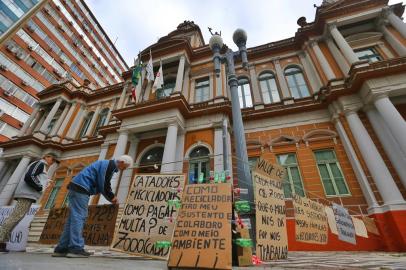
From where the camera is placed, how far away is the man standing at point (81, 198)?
302 centimetres

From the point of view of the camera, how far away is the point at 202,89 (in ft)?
44.2

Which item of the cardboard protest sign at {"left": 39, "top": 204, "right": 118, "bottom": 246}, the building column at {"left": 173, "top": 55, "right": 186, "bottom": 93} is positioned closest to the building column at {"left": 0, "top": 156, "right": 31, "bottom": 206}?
the cardboard protest sign at {"left": 39, "top": 204, "right": 118, "bottom": 246}

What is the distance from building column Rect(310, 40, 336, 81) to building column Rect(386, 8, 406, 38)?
11.3 feet

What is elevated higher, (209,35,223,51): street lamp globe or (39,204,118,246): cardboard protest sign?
(209,35,223,51): street lamp globe

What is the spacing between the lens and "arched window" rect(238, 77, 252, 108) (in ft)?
40.3

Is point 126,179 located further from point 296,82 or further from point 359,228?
point 296,82

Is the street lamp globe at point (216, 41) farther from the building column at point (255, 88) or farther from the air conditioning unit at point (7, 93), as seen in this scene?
the air conditioning unit at point (7, 93)

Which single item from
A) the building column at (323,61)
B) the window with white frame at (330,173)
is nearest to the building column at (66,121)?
the window with white frame at (330,173)

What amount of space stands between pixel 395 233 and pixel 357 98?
539cm

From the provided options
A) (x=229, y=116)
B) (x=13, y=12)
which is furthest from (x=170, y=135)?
(x=13, y=12)

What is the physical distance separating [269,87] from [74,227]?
1207 cm

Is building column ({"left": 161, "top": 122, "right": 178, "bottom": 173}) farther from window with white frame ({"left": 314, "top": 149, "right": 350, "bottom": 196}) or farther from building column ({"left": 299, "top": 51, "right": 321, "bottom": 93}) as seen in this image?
building column ({"left": 299, "top": 51, "right": 321, "bottom": 93})

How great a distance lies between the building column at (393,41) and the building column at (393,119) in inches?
153

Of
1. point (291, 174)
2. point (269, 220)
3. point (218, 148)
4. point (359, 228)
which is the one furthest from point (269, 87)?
point (269, 220)
